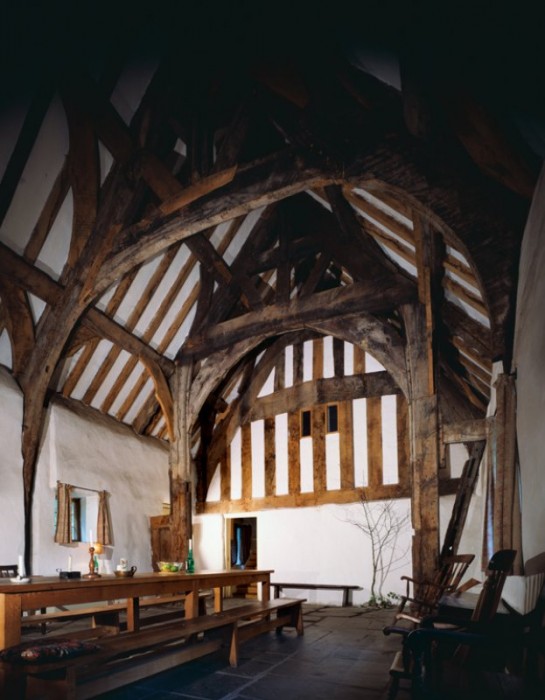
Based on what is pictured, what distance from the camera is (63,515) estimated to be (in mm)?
7438

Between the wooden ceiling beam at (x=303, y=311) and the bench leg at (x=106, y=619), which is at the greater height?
the wooden ceiling beam at (x=303, y=311)

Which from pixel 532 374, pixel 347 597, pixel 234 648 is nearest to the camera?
pixel 532 374

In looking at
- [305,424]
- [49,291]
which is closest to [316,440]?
[305,424]

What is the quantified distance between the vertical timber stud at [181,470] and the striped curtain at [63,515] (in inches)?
57.6

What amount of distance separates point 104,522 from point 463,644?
707cm

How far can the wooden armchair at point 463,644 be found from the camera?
1.96 m

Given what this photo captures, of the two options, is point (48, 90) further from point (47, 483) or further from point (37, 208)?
point (47, 483)

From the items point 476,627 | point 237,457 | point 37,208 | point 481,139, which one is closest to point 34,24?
point 37,208

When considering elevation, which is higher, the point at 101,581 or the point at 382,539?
the point at 101,581


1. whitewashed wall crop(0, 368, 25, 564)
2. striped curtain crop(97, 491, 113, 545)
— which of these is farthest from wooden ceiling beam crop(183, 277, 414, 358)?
whitewashed wall crop(0, 368, 25, 564)

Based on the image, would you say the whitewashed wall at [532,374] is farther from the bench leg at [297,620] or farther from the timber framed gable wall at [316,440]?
the timber framed gable wall at [316,440]

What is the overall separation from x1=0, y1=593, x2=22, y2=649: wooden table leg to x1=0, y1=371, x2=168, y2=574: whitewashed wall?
4137 millimetres

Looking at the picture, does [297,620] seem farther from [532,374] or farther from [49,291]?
[49,291]

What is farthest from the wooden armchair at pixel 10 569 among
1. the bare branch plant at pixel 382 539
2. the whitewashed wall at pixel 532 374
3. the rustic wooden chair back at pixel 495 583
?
the bare branch plant at pixel 382 539
